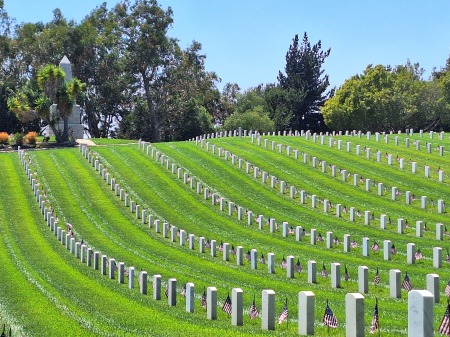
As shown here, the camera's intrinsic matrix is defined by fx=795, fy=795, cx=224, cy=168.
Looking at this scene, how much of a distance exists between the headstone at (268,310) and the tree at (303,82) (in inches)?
3657

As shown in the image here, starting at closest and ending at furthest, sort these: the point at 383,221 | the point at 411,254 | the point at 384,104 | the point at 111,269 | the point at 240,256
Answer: the point at 111,269
the point at 411,254
the point at 240,256
the point at 383,221
the point at 384,104

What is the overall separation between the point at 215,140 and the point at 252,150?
308 inches

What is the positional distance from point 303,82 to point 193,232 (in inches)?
3179

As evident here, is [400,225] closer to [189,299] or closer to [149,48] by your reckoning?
[189,299]

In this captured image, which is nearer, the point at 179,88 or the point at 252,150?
the point at 252,150

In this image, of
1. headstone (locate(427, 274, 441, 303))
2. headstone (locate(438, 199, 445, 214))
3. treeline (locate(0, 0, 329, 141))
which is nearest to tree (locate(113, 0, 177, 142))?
treeline (locate(0, 0, 329, 141))

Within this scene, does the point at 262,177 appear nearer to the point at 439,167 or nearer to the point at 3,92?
the point at 439,167

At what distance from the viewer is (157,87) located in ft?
344

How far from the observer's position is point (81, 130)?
7325 cm

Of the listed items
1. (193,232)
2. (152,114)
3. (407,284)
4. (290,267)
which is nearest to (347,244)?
(290,267)

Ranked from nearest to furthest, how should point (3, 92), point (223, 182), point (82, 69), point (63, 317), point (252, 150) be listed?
1. point (63, 317)
2. point (223, 182)
3. point (252, 150)
4. point (3, 92)
5. point (82, 69)

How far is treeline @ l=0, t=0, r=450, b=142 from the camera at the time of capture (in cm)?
9656

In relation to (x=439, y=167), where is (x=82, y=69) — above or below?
above

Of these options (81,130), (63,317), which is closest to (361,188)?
(63,317)
